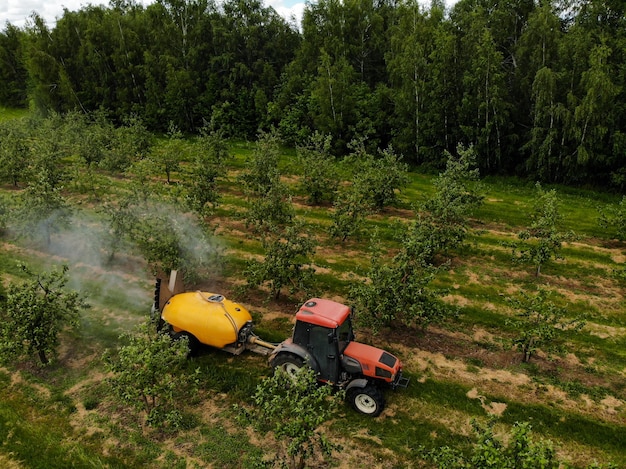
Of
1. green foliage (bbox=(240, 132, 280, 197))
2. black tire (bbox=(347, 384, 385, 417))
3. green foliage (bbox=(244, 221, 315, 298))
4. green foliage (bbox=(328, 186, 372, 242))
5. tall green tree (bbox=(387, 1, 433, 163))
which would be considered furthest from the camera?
tall green tree (bbox=(387, 1, 433, 163))

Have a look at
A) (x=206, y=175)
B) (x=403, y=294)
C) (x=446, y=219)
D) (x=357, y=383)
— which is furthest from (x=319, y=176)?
(x=357, y=383)

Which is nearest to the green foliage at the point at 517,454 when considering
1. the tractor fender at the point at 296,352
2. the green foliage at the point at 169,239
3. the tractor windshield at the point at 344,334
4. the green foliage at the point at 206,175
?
the tractor windshield at the point at 344,334

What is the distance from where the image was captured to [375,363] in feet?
33.6

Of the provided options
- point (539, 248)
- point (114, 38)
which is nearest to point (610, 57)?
point (539, 248)

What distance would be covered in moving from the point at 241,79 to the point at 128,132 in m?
17.5

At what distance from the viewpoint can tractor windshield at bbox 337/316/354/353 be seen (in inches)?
411

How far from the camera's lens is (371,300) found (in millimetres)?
12750

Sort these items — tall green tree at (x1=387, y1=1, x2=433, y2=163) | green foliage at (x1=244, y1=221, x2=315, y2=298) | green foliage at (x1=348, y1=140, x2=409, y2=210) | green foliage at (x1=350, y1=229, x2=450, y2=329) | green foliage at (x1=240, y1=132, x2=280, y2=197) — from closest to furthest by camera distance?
green foliage at (x1=350, y1=229, x2=450, y2=329)
green foliage at (x1=244, y1=221, x2=315, y2=298)
green foliage at (x1=348, y1=140, x2=409, y2=210)
green foliage at (x1=240, y1=132, x2=280, y2=197)
tall green tree at (x1=387, y1=1, x2=433, y2=163)

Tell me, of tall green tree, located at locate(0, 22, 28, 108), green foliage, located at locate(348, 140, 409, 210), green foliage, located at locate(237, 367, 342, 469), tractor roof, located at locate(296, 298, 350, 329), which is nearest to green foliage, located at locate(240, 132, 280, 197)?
green foliage, located at locate(348, 140, 409, 210)

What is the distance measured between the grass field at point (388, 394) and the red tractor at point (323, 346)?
63 centimetres

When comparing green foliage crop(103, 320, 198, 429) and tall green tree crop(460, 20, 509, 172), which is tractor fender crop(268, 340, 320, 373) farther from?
tall green tree crop(460, 20, 509, 172)

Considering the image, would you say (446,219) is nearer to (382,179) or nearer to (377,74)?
(382,179)

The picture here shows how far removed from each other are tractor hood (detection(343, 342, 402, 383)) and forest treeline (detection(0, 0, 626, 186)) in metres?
15.7

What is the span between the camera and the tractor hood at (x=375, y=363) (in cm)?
1023
